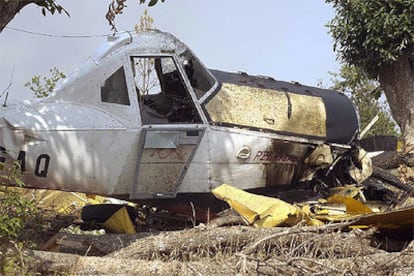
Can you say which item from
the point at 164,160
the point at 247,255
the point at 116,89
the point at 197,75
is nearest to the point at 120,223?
the point at 164,160

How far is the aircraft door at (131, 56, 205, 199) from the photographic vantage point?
6277 millimetres

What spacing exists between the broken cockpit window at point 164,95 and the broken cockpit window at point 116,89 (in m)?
0.16

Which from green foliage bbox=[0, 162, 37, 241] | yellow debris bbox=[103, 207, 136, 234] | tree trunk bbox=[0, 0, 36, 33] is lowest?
yellow debris bbox=[103, 207, 136, 234]

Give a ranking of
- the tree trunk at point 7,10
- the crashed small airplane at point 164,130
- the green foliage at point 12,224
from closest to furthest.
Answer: the green foliage at point 12,224 → the tree trunk at point 7,10 → the crashed small airplane at point 164,130

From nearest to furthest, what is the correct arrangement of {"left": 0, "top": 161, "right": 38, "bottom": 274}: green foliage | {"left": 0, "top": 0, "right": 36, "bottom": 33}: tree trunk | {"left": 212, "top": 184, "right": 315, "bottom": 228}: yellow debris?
1. {"left": 0, "top": 161, "right": 38, "bottom": 274}: green foliage
2. {"left": 0, "top": 0, "right": 36, "bottom": 33}: tree trunk
3. {"left": 212, "top": 184, "right": 315, "bottom": 228}: yellow debris

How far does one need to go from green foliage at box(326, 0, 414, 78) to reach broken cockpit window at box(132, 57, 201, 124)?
7695 millimetres

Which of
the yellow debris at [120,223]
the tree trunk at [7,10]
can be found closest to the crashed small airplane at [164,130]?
the yellow debris at [120,223]

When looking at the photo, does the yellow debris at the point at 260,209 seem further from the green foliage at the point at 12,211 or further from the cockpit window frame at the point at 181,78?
the green foliage at the point at 12,211

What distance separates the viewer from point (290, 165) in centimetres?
708

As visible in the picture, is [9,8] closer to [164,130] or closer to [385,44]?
[164,130]

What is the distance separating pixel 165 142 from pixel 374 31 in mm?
8639

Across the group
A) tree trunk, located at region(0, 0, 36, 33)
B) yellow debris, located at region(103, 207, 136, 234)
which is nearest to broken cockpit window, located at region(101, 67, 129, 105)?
yellow debris, located at region(103, 207, 136, 234)

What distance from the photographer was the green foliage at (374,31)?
13023 millimetres

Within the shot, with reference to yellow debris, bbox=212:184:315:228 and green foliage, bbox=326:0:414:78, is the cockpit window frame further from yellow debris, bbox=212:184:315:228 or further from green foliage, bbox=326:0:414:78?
green foliage, bbox=326:0:414:78
